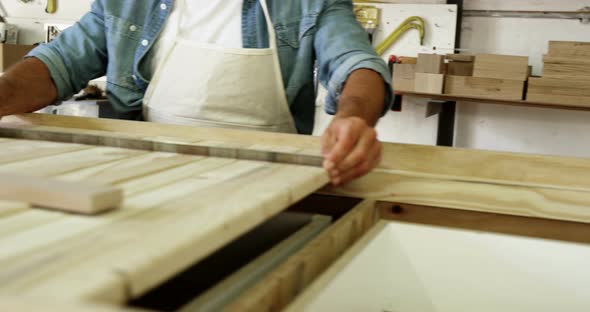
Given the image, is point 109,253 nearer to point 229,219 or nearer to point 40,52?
point 229,219

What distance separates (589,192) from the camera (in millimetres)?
962

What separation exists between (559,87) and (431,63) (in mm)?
653

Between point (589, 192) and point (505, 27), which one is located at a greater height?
point (505, 27)

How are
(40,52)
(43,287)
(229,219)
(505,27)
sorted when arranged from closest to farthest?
(43,287) < (229,219) < (40,52) < (505,27)

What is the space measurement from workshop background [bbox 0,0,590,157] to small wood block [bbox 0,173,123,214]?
122 inches

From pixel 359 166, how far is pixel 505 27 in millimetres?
2828

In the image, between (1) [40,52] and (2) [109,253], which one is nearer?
(2) [109,253]

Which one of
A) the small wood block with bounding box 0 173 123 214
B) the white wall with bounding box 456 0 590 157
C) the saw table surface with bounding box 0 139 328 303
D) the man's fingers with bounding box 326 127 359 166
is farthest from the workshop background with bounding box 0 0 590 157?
the small wood block with bounding box 0 173 123 214

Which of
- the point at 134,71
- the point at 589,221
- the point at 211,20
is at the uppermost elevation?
the point at 211,20

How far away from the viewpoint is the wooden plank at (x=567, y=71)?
9.53 ft

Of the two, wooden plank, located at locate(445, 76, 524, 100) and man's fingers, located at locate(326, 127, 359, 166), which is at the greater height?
wooden plank, located at locate(445, 76, 524, 100)

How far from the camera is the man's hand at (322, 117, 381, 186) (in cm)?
96

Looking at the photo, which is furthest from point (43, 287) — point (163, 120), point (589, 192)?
point (163, 120)

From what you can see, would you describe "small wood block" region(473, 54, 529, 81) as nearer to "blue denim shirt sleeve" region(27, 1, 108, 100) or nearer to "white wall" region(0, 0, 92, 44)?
"blue denim shirt sleeve" region(27, 1, 108, 100)
